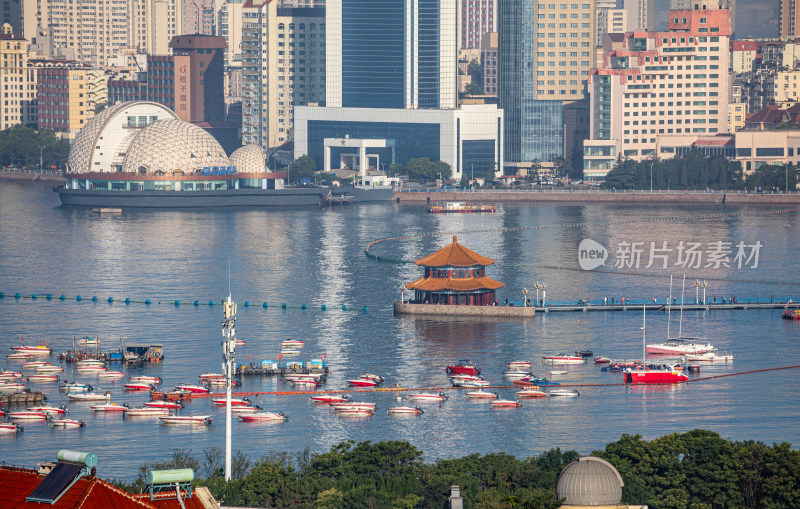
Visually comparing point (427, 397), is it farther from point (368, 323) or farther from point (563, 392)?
point (368, 323)

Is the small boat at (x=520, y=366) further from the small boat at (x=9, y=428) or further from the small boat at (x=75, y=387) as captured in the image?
the small boat at (x=9, y=428)

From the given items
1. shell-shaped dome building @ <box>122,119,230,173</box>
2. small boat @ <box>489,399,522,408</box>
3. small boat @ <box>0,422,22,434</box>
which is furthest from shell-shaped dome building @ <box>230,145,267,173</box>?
small boat @ <box>0,422,22,434</box>

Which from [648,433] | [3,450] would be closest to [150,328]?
[3,450]

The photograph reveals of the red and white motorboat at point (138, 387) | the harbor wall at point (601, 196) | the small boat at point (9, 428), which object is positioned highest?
the harbor wall at point (601, 196)

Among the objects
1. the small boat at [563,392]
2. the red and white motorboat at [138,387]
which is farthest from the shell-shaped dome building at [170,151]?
the small boat at [563,392]

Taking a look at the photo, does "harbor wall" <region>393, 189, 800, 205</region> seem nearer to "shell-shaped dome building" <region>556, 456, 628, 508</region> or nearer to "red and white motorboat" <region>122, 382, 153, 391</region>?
"red and white motorboat" <region>122, 382, 153, 391</region>

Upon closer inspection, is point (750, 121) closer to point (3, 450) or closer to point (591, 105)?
point (591, 105)
